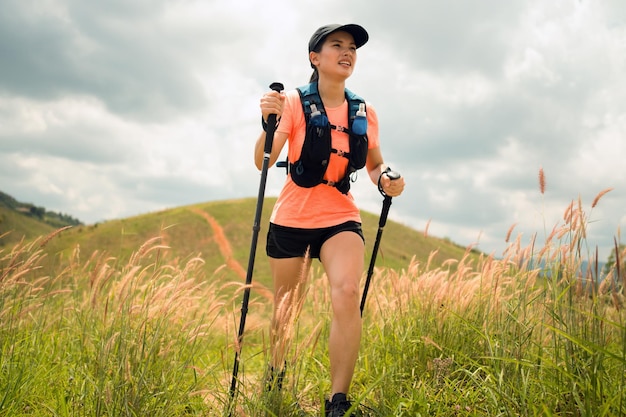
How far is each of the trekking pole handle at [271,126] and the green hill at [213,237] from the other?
17664mm

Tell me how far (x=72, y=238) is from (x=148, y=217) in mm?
4614

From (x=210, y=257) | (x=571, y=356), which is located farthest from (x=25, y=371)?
(x=210, y=257)

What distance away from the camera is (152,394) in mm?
3723

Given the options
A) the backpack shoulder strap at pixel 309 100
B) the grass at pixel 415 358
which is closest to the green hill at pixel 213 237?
the grass at pixel 415 358

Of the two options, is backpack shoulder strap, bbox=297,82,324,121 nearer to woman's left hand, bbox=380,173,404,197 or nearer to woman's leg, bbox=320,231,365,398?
woman's left hand, bbox=380,173,404,197

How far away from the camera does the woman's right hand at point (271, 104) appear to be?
427 centimetres

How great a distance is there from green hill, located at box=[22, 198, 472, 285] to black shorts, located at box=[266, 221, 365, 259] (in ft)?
57.7

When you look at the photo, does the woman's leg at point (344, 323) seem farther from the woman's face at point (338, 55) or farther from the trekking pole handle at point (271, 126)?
the woman's face at point (338, 55)

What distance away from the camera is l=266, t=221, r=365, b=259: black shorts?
4.18m

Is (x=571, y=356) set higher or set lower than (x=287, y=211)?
lower

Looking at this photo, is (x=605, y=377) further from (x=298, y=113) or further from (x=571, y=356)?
(x=298, y=113)

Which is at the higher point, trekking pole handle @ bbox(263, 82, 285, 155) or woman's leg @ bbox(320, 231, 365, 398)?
trekking pole handle @ bbox(263, 82, 285, 155)

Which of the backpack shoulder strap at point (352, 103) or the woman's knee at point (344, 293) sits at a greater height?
the backpack shoulder strap at point (352, 103)

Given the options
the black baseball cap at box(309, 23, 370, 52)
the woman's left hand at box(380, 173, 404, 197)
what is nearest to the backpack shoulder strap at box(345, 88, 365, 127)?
the black baseball cap at box(309, 23, 370, 52)
